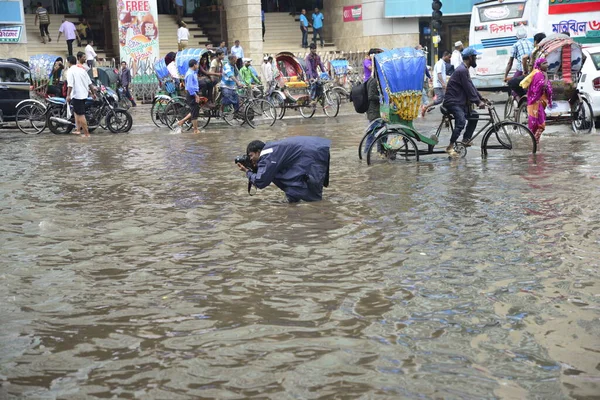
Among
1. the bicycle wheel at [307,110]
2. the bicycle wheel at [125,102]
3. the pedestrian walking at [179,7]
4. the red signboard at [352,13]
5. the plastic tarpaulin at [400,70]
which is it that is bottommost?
the bicycle wheel at [307,110]

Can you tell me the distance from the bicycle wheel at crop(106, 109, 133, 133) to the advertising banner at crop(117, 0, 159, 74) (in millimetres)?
11102

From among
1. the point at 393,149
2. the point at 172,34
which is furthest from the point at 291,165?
the point at 172,34

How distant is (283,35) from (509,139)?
89.2 ft

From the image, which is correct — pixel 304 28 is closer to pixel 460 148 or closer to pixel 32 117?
pixel 32 117

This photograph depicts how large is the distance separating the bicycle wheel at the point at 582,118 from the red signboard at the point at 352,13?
22.2 metres

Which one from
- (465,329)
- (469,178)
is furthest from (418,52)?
(465,329)

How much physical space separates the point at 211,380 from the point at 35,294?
245 cm

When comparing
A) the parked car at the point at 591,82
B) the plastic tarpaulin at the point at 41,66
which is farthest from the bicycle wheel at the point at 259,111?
the parked car at the point at 591,82

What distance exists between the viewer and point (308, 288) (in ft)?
21.8

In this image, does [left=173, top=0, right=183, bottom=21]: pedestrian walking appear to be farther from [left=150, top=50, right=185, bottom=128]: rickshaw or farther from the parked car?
the parked car

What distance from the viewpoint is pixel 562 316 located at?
19.2 feet

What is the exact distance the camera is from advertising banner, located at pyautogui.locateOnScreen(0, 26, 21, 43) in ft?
96.7

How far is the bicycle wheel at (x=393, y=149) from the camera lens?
44.5ft

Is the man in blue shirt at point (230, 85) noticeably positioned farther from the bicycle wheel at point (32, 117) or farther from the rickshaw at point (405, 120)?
the rickshaw at point (405, 120)
